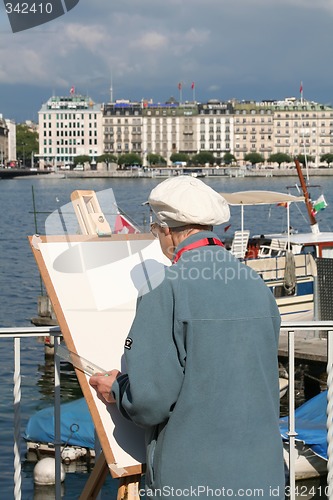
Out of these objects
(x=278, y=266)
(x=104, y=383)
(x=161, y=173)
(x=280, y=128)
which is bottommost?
(x=161, y=173)

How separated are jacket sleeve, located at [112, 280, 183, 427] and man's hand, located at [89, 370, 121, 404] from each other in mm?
292

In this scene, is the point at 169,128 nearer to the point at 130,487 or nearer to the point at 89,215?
the point at 89,215

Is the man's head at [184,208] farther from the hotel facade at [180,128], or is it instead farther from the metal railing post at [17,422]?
the hotel facade at [180,128]

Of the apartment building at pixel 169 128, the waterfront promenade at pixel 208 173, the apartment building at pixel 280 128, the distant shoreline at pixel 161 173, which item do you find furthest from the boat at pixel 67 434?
the apartment building at pixel 280 128

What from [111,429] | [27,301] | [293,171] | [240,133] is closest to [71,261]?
[111,429]

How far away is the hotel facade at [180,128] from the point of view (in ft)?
573

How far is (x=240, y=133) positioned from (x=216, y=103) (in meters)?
7.73

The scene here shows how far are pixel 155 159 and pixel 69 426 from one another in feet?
533

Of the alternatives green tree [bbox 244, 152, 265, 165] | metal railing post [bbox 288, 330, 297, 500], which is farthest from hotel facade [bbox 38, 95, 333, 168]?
metal railing post [bbox 288, 330, 297, 500]

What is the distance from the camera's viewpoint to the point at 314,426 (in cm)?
1057

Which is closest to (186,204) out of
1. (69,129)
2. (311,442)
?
(311,442)

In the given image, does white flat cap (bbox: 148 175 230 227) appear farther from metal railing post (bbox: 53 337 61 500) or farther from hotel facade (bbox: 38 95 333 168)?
hotel facade (bbox: 38 95 333 168)

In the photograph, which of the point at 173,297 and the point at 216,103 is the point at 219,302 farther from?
the point at 216,103

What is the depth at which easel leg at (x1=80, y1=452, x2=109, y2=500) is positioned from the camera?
3578 mm
